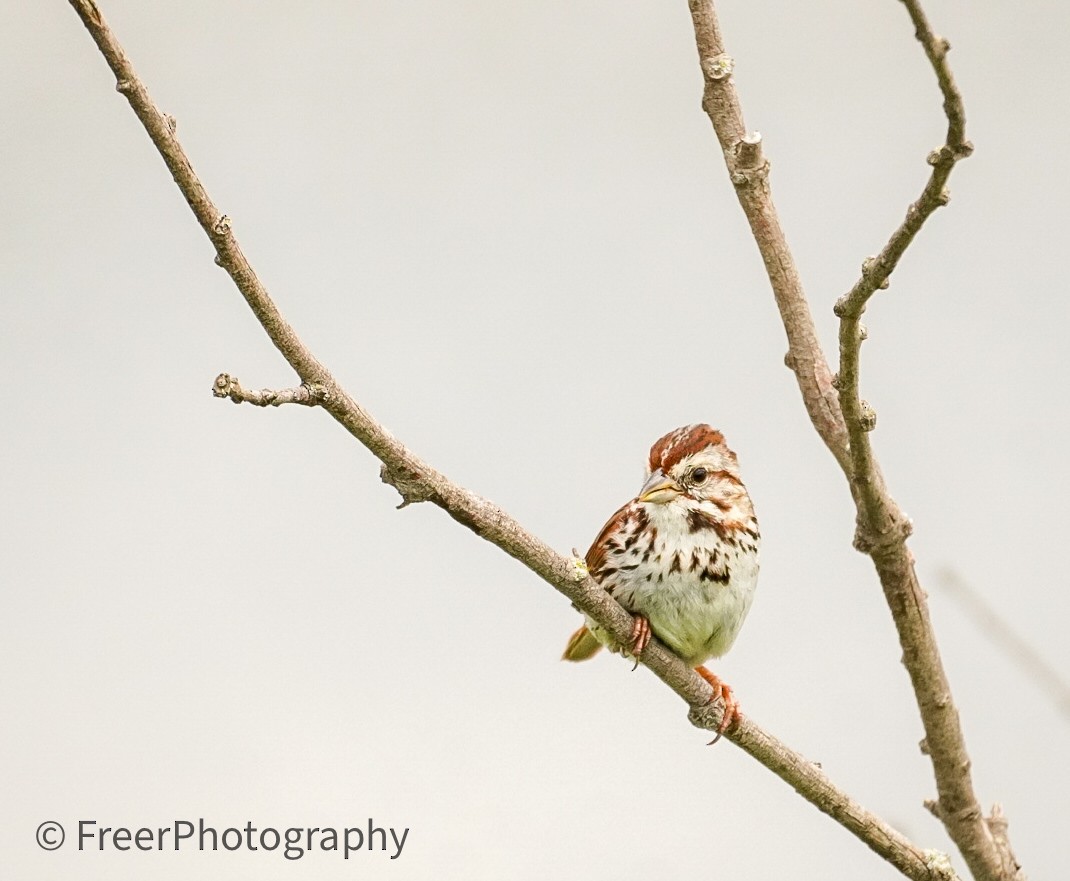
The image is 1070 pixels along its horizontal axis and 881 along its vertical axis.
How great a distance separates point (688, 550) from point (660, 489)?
0.47ft

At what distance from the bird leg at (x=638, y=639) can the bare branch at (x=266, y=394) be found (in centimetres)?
87

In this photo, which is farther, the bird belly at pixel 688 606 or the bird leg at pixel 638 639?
the bird belly at pixel 688 606

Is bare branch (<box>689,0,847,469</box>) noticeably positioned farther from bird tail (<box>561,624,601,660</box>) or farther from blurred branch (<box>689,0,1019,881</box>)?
bird tail (<box>561,624,601,660</box>)

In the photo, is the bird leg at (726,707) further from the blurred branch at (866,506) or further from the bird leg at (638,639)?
the blurred branch at (866,506)

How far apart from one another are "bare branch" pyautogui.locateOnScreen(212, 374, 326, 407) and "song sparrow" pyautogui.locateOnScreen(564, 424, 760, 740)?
3.48 feet

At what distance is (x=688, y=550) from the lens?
293cm

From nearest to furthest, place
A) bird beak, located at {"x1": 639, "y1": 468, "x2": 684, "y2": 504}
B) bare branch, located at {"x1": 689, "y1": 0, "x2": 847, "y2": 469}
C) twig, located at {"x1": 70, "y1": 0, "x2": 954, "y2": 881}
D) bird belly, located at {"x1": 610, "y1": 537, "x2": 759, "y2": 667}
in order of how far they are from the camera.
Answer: twig, located at {"x1": 70, "y1": 0, "x2": 954, "y2": 881} < bare branch, located at {"x1": 689, "y1": 0, "x2": 847, "y2": 469} < bird belly, located at {"x1": 610, "y1": 537, "x2": 759, "y2": 667} < bird beak, located at {"x1": 639, "y1": 468, "x2": 684, "y2": 504}

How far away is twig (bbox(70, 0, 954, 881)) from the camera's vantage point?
171cm

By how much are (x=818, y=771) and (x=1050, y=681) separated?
439mm

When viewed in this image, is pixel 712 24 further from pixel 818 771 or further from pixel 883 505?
pixel 818 771

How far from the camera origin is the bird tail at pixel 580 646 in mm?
3309

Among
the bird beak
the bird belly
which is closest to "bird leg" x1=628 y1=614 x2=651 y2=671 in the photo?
the bird belly

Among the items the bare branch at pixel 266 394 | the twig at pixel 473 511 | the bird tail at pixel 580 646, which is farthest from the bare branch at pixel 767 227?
the bare branch at pixel 266 394

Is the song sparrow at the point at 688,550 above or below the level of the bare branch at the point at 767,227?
below
